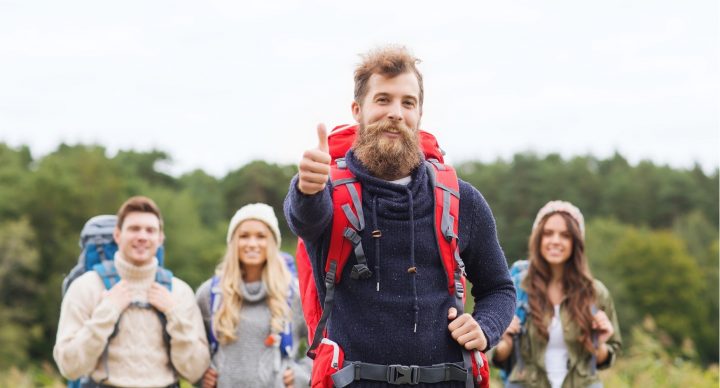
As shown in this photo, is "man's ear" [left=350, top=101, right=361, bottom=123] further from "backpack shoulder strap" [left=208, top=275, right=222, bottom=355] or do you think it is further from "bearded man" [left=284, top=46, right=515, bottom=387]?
"backpack shoulder strap" [left=208, top=275, right=222, bottom=355]

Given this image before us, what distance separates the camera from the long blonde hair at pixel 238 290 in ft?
20.8

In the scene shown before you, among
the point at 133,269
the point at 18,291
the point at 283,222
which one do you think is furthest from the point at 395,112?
the point at 283,222

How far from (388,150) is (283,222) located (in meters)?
59.1

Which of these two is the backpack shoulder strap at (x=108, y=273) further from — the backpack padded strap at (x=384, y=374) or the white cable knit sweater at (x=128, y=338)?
the backpack padded strap at (x=384, y=374)

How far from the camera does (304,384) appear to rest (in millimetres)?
6457

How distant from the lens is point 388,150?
11.1ft

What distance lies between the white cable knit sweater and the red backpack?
2.75 metres

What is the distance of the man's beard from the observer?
3.40 m

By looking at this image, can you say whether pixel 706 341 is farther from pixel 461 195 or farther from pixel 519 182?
pixel 461 195

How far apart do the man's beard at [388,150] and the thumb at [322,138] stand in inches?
13.4

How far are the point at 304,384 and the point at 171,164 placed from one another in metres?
61.5

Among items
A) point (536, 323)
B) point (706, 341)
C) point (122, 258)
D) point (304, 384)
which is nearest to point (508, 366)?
point (536, 323)

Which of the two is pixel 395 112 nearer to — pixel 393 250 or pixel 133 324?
pixel 393 250

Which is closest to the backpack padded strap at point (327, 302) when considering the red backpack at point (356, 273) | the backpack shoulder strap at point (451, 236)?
the red backpack at point (356, 273)
